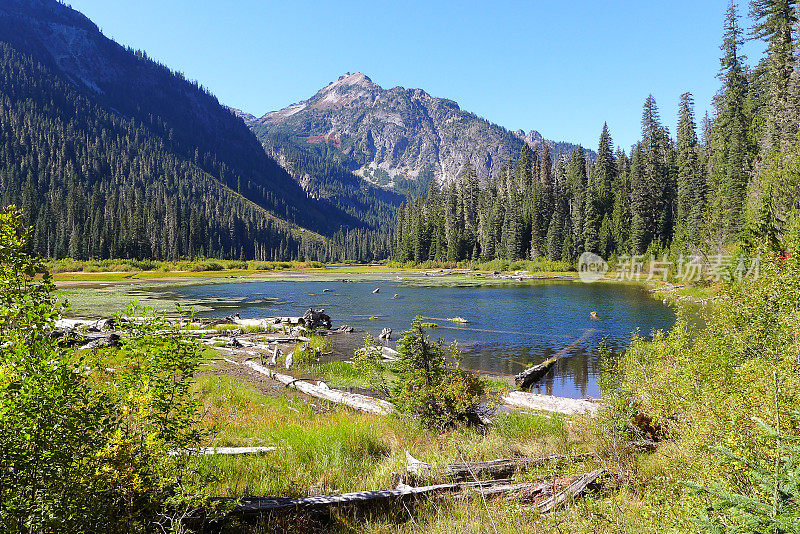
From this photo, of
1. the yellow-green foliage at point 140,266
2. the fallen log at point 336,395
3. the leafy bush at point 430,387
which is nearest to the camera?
the leafy bush at point 430,387

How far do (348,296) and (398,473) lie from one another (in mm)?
46685

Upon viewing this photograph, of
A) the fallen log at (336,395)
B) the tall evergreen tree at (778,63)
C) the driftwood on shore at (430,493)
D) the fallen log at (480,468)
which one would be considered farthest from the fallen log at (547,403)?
the tall evergreen tree at (778,63)

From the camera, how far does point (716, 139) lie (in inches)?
2498

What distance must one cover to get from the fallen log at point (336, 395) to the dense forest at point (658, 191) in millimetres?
12221

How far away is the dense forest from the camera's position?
1671 inches

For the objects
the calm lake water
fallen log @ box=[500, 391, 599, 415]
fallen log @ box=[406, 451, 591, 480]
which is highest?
fallen log @ box=[406, 451, 591, 480]

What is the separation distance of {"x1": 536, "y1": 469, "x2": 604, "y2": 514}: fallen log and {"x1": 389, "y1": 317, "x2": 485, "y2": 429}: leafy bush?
3563mm

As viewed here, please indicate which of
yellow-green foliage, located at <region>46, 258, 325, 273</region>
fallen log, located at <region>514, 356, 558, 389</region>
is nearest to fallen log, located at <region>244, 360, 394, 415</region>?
fallen log, located at <region>514, 356, 558, 389</region>

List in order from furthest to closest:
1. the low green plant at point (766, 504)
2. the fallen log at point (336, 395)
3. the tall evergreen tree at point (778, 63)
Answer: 1. the tall evergreen tree at point (778, 63)
2. the fallen log at point (336, 395)
3. the low green plant at point (766, 504)

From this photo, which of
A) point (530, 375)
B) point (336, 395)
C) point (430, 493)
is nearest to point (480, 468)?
point (430, 493)

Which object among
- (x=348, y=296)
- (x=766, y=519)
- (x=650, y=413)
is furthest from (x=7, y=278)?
(x=348, y=296)

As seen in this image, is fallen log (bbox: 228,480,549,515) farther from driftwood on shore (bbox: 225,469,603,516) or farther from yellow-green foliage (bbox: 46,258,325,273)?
yellow-green foliage (bbox: 46,258,325,273)

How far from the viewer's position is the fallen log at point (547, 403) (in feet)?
37.1

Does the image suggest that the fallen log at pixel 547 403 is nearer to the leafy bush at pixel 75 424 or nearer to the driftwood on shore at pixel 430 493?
the driftwood on shore at pixel 430 493
